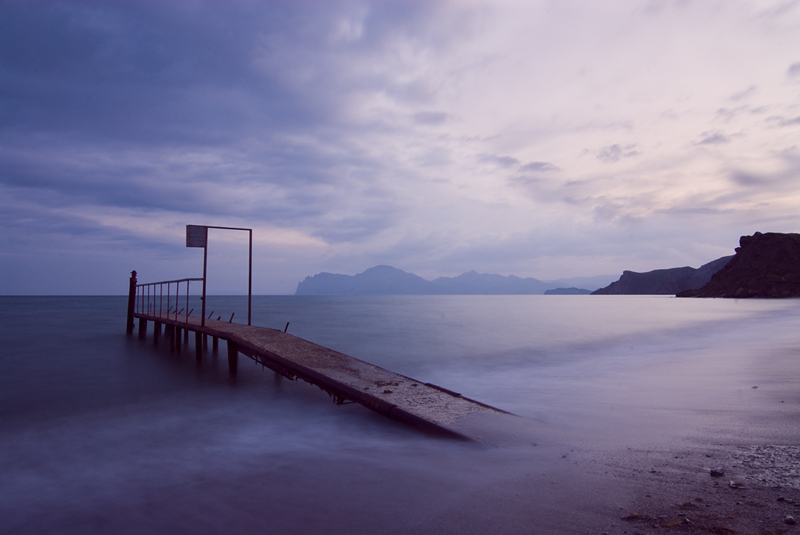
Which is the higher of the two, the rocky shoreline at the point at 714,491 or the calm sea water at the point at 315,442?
the rocky shoreline at the point at 714,491

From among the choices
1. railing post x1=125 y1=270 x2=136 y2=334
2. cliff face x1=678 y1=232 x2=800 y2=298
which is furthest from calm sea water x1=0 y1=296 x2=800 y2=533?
cliff face x1=678 y1=232 x2=800 y2=298

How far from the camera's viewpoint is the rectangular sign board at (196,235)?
13.5 meters

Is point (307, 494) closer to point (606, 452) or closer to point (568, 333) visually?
point (606, 452)

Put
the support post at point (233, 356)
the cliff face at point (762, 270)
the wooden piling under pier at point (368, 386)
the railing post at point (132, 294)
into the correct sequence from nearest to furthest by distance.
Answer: the wooden piling under pier at point (368, 386) < the support post at point (233, 356) < the railing post at point (132, 294) < the cliff face at point (762, 270)

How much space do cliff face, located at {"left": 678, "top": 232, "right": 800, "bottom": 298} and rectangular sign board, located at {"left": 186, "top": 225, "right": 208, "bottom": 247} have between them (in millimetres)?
95332

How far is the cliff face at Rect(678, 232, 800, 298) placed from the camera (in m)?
78.7

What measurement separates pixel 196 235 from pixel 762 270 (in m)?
109

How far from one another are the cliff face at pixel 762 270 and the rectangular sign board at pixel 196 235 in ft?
313

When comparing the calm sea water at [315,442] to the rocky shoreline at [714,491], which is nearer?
the rocky shoreline at [714,491]

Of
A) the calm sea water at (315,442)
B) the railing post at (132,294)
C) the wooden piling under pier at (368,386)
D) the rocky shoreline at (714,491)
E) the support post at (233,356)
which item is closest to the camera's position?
the rocky shoreline at (714,491)

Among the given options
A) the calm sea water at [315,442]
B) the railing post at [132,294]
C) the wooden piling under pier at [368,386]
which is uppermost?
the railing post at [132,294]

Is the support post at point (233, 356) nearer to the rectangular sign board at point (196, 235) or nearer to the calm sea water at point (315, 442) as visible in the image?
the calm sea water at point (315, 442)

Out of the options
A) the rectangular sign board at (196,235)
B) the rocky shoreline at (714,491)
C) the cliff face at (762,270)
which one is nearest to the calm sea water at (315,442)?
Result: the rocky shoreline at (714,491)

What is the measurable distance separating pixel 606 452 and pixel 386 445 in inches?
116
